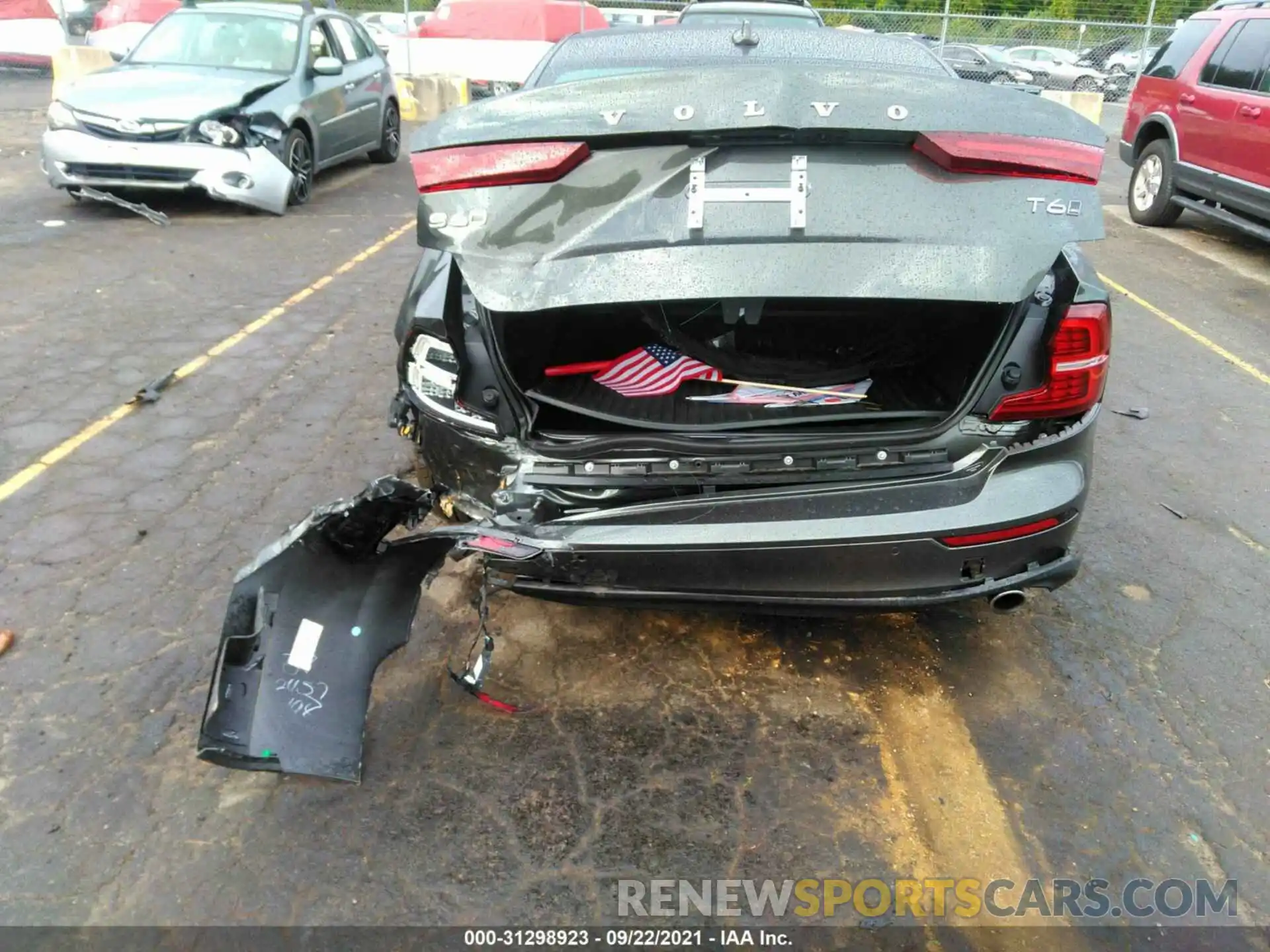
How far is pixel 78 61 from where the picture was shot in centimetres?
1351

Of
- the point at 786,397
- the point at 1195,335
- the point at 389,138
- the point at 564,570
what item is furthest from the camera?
the point at 389,138

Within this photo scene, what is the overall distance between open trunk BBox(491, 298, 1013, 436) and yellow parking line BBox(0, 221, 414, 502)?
7.98 ft

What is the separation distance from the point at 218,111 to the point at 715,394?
6.69 metres

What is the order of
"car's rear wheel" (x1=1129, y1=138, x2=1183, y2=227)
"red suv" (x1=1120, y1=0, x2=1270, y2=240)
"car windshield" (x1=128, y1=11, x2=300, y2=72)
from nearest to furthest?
"red suv" (x1=1120, y1=0, x2=1270, y2=240) < "car windshield" (x1=128, y1=11, x2=300, y2=72) < "car's rear wheel" (x1=1129, y1=138, x2=1183, y2=227)

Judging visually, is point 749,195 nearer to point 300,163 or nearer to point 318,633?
point 318,633

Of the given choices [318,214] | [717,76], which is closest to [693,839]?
[717,76]

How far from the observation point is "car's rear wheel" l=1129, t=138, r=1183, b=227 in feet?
30.7

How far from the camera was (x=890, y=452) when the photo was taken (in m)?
2.58

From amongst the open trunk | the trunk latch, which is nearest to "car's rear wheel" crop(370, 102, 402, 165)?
the open trunk

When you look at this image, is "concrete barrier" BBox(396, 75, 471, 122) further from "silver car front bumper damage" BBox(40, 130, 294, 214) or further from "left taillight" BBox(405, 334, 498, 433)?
"left taillight" BBox(405, 334, 498, 433)

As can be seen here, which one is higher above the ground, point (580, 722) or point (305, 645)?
point (305, 645)

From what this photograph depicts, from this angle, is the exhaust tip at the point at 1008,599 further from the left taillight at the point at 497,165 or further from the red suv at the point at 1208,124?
the red suv at the point at 1208,124

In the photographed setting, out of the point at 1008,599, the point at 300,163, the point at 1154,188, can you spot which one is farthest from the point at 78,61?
the point at 1008,599

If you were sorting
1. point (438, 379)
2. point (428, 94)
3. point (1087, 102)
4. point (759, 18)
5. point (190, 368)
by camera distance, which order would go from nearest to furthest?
point (438, 379)
point (190, 368)
point (759, 18)
point (428, 94)
point (1087, 102)
